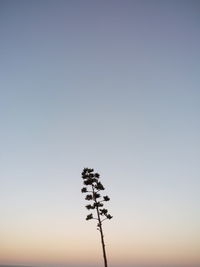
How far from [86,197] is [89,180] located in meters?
2.24

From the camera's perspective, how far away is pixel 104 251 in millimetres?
40656

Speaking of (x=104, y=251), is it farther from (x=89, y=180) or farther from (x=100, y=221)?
(x=89, y=180)

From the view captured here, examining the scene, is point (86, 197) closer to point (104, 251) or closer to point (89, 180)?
point (89, 180)

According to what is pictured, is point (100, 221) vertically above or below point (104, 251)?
above

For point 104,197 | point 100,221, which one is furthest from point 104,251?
point 104,197

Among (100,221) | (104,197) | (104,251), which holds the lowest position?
(104,251)

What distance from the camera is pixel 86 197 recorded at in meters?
42.7

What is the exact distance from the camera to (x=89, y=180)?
4309cm

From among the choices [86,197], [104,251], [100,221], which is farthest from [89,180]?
[104,251]

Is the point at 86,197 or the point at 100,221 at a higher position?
the point at 86,197

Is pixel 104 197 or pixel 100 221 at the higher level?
pixel 104 197

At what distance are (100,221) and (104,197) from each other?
120 inches

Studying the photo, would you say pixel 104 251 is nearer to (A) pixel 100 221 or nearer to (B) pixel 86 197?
(A) pixel 100 221

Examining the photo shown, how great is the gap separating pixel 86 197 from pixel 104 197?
2390 millimetres
